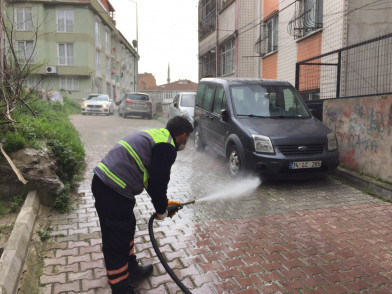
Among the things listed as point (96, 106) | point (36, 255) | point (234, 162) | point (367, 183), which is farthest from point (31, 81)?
point (96, 106)

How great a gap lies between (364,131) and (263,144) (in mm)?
2057

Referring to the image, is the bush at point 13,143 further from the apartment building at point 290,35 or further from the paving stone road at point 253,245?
the apartment building at point 290,35

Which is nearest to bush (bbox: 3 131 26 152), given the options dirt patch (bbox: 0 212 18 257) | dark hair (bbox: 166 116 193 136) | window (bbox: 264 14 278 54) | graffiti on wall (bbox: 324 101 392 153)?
dirt patch (bbox: 0 212 18 257)

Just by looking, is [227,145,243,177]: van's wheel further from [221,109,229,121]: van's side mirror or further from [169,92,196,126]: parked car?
[169,92,196,126]: parked car

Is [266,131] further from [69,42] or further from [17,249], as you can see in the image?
[69,42]

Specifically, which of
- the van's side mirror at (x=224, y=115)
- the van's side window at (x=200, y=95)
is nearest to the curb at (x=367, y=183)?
the van's side mirror at (x=224, y=115)

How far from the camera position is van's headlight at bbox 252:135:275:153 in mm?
6055

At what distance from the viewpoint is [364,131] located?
256 inches

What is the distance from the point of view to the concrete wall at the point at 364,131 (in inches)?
235

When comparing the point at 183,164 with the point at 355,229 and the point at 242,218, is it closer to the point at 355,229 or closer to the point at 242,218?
the point at 242,218

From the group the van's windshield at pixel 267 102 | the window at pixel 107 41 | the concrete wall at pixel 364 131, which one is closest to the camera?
the concrete wall at pixel 364 131

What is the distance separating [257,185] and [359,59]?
14.8 feet

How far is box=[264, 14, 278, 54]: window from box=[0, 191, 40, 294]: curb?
1214cm

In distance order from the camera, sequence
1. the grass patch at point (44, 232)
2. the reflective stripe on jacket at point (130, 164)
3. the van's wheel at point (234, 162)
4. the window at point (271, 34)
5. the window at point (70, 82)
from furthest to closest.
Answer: the window at point (70, 82)
the window at point (271, 34)
the van's wheel at point (234, 162)
the grass patch at point (44, 232)
the reflective stripe on jacket at point (130, 164)
